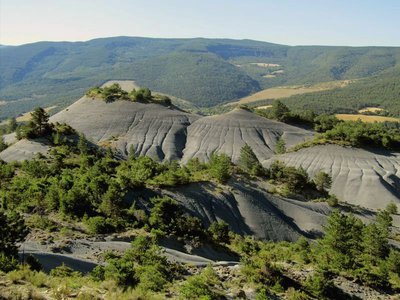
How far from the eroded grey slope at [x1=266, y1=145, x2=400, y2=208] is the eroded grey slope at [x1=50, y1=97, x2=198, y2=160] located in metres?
30.0

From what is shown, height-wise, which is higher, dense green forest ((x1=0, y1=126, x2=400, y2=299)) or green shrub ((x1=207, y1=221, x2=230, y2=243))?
dense green forest ((x1=0, y1=126, x2=400, y2=299))

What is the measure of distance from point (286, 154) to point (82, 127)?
185 ft

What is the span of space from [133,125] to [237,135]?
3044 cm

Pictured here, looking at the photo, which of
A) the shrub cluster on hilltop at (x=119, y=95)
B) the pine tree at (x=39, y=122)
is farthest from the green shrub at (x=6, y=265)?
the shrub cluster on hilltop at (x=119, y=95)

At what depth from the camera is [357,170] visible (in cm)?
8788

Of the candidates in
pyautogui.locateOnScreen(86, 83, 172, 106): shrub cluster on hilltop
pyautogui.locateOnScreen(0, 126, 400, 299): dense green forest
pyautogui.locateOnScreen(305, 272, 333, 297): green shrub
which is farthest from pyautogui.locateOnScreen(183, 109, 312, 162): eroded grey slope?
pyautogui.locateOnScreen(305, 272, 333, 297): green shrub

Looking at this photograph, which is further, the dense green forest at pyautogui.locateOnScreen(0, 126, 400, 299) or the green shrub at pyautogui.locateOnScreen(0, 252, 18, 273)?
the dense green forest at pyautogui.locateOnScreen(0, 126, 400, 299)

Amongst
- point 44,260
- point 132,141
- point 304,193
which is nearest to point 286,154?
point 304,193

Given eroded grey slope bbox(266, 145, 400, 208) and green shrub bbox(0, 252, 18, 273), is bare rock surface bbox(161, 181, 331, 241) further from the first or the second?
green shrub bbox(0, 252, 18, 273)

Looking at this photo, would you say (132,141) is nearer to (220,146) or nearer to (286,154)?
(220,146)

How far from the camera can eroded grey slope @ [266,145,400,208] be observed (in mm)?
79438

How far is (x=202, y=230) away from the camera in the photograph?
40812 mm

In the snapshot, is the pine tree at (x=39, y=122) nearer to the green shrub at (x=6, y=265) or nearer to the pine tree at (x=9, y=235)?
the pine tree at (x=9, y=235)

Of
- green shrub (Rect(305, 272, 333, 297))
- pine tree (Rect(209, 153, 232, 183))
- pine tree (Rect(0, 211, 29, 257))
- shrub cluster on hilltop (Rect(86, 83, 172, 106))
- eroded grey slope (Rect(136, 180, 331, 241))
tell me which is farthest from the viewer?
shrub cluster on hilltop (Rect(86, 83, 172, 106))
